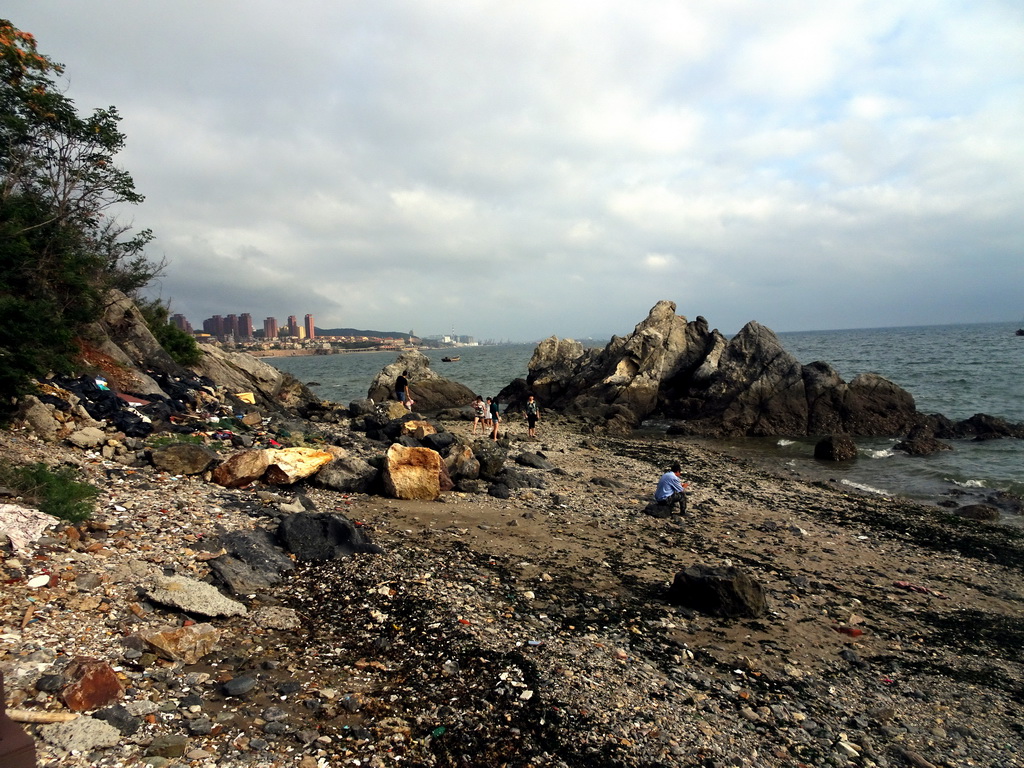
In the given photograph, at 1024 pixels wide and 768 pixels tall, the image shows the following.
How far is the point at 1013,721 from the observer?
20.0ft

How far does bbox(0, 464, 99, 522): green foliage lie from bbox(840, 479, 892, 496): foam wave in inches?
786

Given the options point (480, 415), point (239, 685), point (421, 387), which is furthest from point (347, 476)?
point (421, 387)

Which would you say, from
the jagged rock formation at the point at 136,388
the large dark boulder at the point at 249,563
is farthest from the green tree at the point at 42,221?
the large dark boulder at the point at 249,563

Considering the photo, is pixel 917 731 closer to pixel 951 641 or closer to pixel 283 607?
pixel 951 641

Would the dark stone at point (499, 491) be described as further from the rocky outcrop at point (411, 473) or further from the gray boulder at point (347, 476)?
the gray boulder at point (347, 476)

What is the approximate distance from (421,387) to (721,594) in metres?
34.7

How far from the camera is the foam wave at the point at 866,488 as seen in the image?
58.3 ft

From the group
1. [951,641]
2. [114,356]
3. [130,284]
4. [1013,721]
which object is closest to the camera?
[1013,721]

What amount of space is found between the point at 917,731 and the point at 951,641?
300cm

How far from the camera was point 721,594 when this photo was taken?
7.93m

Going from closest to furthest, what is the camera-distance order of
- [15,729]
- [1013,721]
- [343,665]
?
[15,729] < [343,665] < [1013,721]

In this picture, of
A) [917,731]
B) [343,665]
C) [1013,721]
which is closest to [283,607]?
[343,665]

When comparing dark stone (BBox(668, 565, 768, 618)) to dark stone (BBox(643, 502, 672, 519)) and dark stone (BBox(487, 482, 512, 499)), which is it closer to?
dark stone (BBox(643, 502, 672, 519))

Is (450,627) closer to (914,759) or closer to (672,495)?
(914,759)
